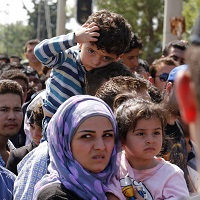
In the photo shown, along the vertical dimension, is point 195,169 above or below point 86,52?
below

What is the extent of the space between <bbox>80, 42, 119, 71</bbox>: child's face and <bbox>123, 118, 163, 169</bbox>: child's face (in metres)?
0.68

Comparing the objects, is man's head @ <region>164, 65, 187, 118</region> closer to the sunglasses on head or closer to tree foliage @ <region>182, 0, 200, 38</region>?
the sunglasses on head

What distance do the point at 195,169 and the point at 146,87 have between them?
0.98m

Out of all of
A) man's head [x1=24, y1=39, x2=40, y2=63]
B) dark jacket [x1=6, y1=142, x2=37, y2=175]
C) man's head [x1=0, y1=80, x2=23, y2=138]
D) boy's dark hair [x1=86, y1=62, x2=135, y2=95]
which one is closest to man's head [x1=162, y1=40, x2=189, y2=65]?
man's head [x1=0, y1=80, x2=23, y2=138]

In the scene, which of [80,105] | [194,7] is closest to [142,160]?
[80,105]

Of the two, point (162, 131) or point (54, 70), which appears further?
point (54, 70)

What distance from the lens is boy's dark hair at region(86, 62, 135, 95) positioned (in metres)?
3.54

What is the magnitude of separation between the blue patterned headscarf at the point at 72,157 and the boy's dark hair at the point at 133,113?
0.06 meters

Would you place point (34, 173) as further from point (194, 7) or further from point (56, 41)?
point (194, 7)

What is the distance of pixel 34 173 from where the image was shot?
131 inches

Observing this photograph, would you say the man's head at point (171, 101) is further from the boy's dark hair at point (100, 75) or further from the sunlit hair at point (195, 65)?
the sunlit hair at point (195, 65)

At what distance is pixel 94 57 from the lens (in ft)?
12.0

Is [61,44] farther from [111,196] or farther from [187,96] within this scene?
[187,96]

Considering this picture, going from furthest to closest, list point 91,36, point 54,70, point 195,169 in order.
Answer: point 195,169
point 54,70
point 91,36
